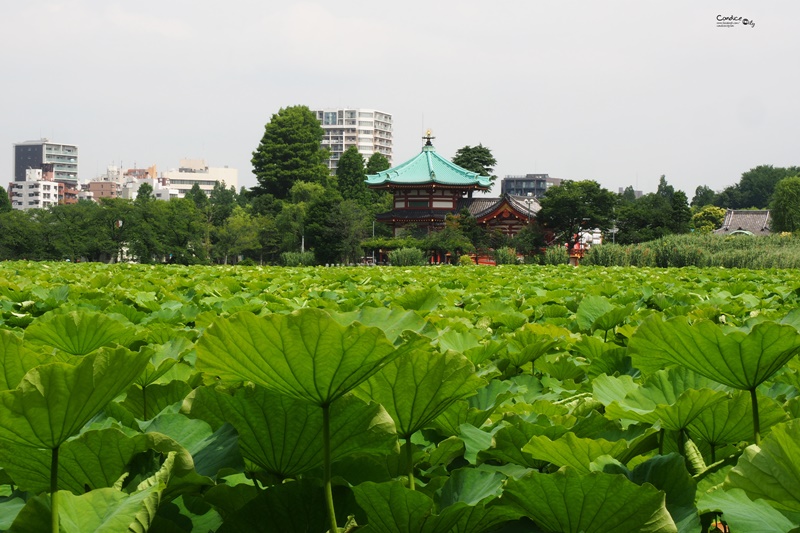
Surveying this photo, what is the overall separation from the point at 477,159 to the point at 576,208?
14474 millimetres

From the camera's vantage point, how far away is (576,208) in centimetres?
3127

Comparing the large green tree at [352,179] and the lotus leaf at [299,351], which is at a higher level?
the large green tree at [352,179]

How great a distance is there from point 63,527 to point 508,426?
15.6 inches

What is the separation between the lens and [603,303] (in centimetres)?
194

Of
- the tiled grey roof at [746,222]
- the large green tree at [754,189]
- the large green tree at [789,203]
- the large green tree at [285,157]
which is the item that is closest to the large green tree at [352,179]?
the large green tree at [285,157]

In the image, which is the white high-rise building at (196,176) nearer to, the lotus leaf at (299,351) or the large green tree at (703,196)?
the large green tree at (703,196)

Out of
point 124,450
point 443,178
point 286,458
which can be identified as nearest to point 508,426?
point 286,458

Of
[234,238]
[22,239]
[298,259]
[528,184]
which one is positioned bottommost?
[298,259]

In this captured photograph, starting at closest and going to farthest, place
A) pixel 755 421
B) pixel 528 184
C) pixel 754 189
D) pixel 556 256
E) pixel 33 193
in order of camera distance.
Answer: pixel 755 421 → pixel 556 256 → pixel 754 189 → pixel 33 193 → pixel 528 184

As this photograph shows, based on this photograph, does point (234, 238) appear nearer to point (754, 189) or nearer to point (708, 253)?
point (708, 253)

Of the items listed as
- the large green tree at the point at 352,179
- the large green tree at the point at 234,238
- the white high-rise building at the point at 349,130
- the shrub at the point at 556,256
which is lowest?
the shrub at the point at 556,256

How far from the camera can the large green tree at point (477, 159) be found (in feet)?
147

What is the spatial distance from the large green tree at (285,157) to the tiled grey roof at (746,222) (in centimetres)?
2701

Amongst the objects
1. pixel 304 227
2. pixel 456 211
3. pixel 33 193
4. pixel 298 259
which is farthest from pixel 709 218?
pixel 33 193
